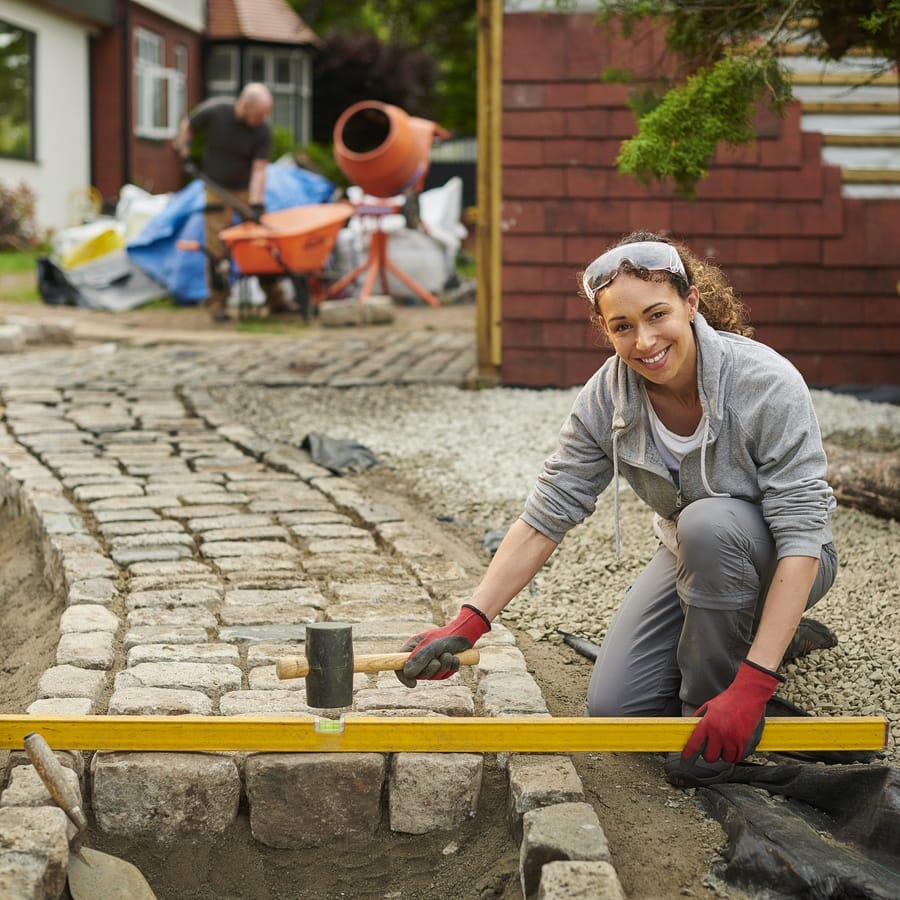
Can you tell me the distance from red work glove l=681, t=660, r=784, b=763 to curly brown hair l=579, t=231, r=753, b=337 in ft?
2.78

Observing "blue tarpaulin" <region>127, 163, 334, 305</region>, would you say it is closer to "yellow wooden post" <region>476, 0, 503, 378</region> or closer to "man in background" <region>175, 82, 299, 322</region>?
"man in background" <region>175, 82, 299, 322</region>

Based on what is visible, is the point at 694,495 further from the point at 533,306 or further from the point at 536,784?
the point at 533,306

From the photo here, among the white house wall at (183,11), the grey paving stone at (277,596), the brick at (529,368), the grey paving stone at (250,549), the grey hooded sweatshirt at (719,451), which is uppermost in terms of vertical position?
the white house wall at (183,11)

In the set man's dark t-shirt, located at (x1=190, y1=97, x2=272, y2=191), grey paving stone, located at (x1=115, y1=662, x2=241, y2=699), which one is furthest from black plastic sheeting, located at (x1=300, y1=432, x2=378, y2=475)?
man's dark t-shirt, located at (x1=190, y1=97, x2=272, y2=191)

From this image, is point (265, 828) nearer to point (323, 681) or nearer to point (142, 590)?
point (323, 681)

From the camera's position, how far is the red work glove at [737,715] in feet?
8.95

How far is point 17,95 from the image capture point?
19.1 m

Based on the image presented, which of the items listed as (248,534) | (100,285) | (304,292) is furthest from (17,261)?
(248,534)

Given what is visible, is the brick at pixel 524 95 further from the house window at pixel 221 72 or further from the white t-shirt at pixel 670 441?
the house window at pixel 221 72

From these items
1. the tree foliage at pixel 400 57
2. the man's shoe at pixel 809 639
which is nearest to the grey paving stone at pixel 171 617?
the man's shoe at pixel 809 639

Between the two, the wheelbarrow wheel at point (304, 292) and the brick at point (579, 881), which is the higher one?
the wheelbarrow wheel at point (304, 292)

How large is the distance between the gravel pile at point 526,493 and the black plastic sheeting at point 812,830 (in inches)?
13.8

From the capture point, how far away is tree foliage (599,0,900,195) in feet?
14.8

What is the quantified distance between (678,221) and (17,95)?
1409 centimetres
